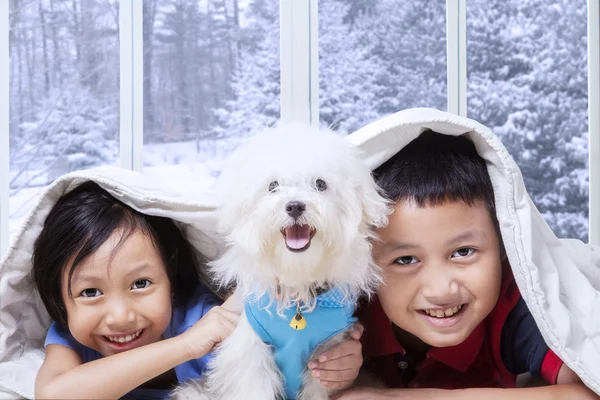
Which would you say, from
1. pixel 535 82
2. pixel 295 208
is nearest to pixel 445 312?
pixel 295 208

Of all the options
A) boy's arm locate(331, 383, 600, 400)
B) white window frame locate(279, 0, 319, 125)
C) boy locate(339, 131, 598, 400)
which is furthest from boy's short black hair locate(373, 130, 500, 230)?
white window frame locate(279, 0, 319, 125)

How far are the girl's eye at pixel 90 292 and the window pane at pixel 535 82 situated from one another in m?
1.88

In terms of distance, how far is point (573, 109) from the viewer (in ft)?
9.39

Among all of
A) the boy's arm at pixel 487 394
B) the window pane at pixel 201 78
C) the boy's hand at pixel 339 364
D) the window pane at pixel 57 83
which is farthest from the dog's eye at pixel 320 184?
the window pane at pixel 57 83

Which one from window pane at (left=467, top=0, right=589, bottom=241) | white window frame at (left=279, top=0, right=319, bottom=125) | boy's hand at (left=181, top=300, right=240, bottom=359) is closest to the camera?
boy's hand at (left=181, top=300, right=240, bottom=359)

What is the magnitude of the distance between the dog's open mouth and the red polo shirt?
358 mm

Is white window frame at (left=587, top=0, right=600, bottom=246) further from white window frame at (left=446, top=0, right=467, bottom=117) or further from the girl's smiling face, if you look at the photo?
the girl's smiling face

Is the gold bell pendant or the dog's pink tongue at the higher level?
the dog's pink tongue

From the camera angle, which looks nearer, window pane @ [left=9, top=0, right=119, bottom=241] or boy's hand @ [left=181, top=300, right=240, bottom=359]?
boy's hand @ [left=181, top=300, right=240, bottom=359]

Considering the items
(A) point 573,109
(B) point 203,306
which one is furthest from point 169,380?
(A) point 573,109

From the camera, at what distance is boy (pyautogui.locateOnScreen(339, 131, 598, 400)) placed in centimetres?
126

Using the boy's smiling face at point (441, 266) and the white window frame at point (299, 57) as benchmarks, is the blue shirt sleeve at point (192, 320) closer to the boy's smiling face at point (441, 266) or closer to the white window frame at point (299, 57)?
the boy's smiling face at point (441, 266)

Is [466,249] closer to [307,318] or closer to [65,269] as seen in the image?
[307,318]

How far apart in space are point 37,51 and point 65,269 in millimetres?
1301
